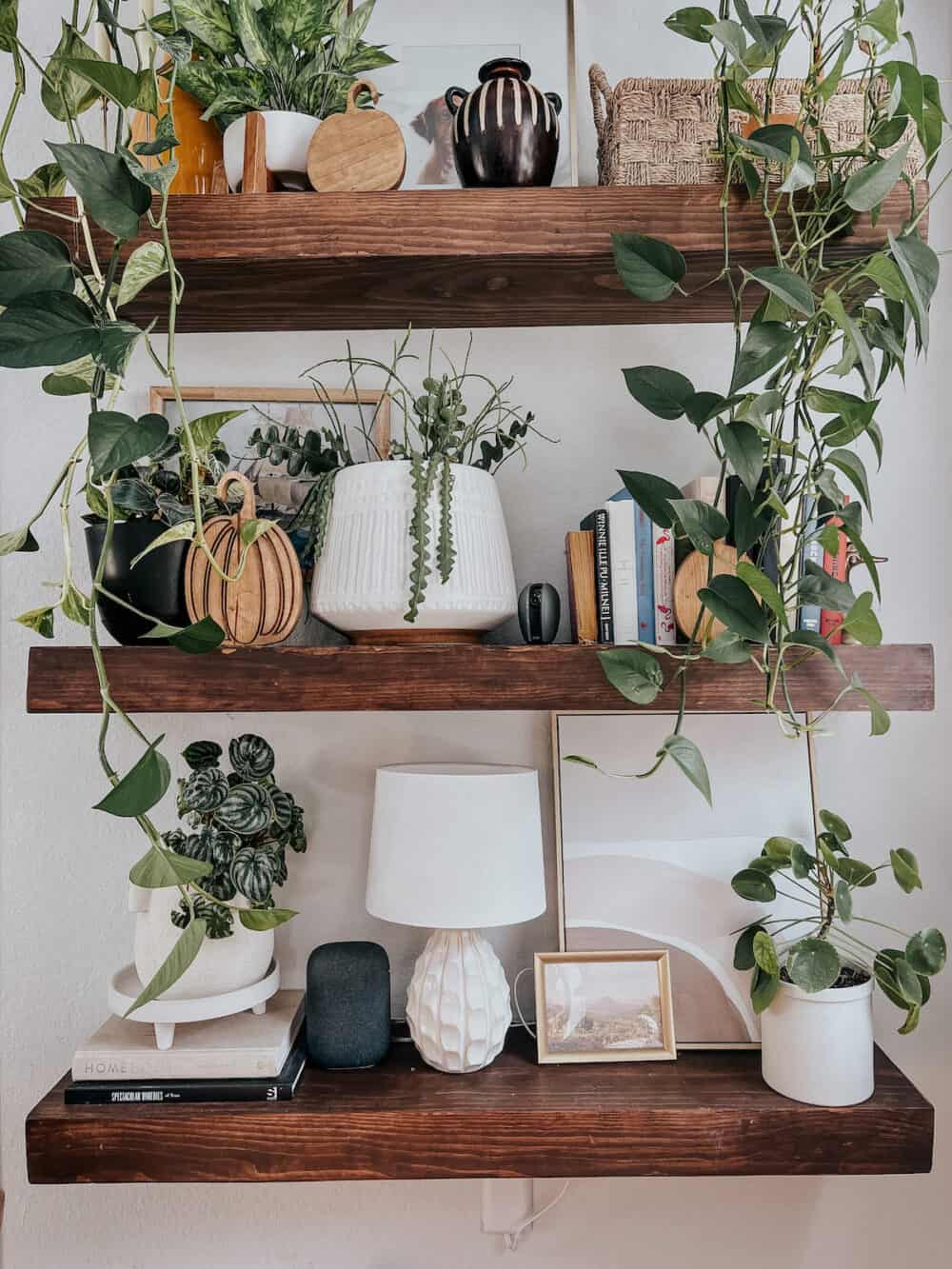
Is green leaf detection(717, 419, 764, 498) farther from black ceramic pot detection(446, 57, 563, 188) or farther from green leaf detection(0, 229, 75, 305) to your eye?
green leaf detection(0, 229, 75, 305)

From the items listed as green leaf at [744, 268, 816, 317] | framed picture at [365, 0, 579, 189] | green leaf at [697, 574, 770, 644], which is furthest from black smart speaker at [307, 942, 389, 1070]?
framed picture at [365, 0, 579, 189]

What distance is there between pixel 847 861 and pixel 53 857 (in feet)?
3.07

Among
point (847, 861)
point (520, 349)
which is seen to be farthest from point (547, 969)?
point (520, 349)

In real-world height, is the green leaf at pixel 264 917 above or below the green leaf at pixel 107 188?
below

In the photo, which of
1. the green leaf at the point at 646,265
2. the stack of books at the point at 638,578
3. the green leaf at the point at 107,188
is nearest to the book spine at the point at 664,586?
the stack of books at the point at 638,578

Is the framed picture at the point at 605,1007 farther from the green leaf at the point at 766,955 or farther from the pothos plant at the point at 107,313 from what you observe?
the pothos plant at the point at 107,313

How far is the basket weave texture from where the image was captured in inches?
38.5

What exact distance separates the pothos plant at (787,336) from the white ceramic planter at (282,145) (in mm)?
360

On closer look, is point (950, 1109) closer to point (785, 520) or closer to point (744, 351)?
point (785, 520)

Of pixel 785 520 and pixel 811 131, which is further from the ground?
pixel 811 131

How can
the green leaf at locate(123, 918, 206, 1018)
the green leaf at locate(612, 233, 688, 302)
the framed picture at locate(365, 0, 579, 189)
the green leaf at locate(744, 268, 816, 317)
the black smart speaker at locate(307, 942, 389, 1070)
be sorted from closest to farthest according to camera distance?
the green leaf at locate(123, 918, 206, 1018)
the green leaf at locate(744, 268, 816, 317)
the green leaf at locate(612, 233, 688, 302)
the black smart speaker at locate(307, 942, 389, 1070)
the framed picture at locate(365, 0, 579, 189)

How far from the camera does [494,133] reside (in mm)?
949

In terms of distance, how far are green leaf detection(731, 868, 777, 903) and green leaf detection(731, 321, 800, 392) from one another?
552 millimetres

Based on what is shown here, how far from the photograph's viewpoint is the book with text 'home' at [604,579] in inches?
39.7
